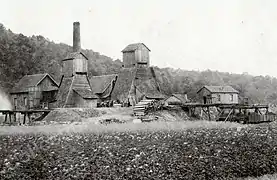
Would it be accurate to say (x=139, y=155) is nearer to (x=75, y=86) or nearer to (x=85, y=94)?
(x=85, y=94)

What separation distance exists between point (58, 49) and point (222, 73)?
82.9 m

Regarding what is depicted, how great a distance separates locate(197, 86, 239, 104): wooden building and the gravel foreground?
226ft

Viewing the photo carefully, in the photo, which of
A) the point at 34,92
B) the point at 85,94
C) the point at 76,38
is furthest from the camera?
the point at 34,92

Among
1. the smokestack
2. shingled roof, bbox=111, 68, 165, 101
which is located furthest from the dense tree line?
shingled roof, bbox=111, 68, 165, 101

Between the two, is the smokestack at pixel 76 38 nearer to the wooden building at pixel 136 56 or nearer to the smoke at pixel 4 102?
the wooden building at pixel 136 56

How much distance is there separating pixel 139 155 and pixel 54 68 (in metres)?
78.9

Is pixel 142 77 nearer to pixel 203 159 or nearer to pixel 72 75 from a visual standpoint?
pixel 72 75

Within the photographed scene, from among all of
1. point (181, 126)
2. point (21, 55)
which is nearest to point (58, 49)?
point (21, 55)

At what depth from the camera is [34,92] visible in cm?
6525

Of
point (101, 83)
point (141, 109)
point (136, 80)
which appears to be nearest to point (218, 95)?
point (101, 83)

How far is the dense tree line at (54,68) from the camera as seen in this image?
252 ft

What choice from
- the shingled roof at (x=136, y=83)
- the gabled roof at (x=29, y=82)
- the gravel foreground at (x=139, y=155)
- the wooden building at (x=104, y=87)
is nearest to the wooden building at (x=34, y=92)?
the gabled roof at (x=29, y=82)

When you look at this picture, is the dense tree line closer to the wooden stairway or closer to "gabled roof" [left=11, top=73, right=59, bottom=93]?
"gabled roof" [left=11, top=73, right=59, bottom=93]

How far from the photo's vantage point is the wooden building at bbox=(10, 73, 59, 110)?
214 ft
